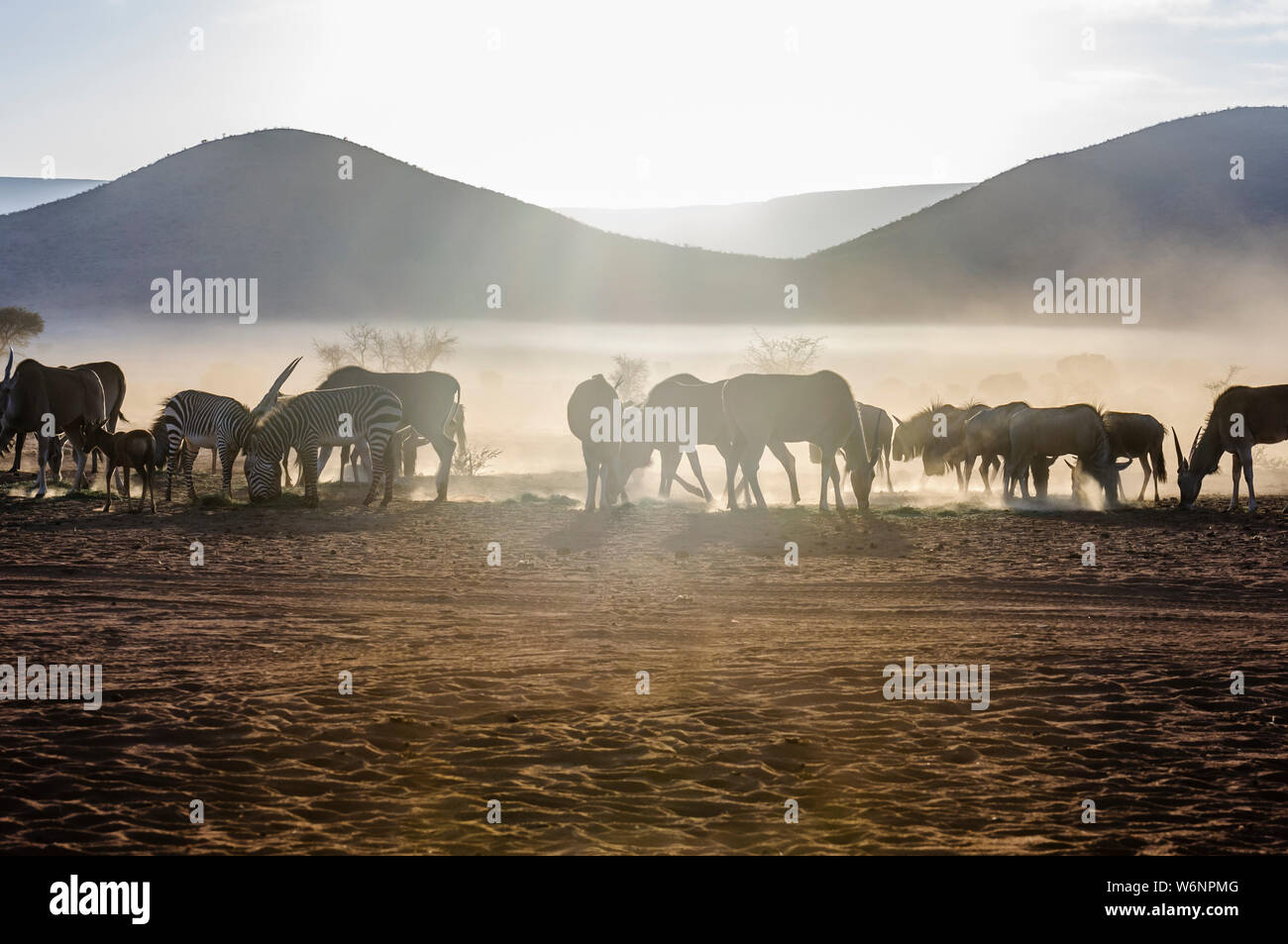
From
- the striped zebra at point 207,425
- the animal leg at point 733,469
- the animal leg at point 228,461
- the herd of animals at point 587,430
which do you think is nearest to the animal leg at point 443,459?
the herd of animals at point 587,430

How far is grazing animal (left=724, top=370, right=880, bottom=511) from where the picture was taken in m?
21.8

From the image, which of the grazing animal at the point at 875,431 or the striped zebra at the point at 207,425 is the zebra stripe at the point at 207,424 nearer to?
the striped zebra at the point at 207,425

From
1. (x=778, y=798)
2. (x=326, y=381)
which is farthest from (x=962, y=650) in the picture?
(x=326, y=381)

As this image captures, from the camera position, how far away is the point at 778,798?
6.54 meters

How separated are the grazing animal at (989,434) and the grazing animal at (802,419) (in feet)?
22.7

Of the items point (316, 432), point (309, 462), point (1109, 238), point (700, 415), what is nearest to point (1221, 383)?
point (700, 415)

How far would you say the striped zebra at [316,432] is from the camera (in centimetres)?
2081

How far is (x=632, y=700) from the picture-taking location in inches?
337

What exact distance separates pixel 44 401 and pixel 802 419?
14039mm

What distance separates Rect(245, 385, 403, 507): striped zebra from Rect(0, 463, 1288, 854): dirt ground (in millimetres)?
4108

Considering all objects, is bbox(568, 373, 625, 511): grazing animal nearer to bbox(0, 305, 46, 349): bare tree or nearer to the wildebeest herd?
the wildebeest herd

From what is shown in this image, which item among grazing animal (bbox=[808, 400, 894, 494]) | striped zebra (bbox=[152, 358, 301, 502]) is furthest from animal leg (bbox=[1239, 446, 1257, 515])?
striped zebra (bbox=[152, 358, 301, 502])
